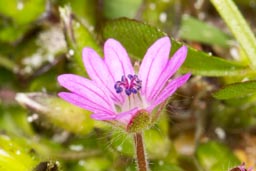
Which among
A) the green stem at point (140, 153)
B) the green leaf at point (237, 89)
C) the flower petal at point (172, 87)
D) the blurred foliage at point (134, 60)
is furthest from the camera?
the blurred foliage at point (134, 60)

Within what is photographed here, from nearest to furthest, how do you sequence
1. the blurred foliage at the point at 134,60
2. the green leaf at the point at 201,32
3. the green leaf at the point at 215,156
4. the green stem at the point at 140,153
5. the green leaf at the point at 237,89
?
the green stem at the point at 140,153
the green leaf at the point at 237,89
the blurred foliage at the point at 134,60
the green leaf at the point at 215,156
the green leaf at the point at 201,32

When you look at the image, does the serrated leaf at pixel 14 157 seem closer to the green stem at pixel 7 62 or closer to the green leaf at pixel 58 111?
the green leaf at pixel 58 111

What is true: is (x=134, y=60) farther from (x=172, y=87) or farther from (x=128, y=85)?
(x=172, y=87)

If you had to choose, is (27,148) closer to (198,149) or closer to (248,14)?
(198,149)

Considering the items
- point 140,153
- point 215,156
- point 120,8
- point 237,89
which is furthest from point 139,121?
point 120,8

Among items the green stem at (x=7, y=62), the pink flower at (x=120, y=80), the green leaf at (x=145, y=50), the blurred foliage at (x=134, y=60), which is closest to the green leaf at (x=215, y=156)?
the blurred foliage at (x=134, y=60)

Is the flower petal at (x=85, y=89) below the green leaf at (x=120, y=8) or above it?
below
